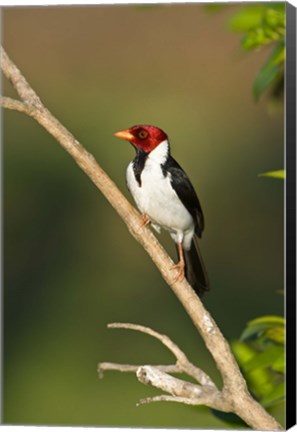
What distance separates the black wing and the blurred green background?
6.6 inches

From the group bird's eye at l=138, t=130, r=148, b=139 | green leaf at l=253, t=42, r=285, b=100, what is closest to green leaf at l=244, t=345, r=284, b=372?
green leaf at l=253, t=42, r=285, b=100

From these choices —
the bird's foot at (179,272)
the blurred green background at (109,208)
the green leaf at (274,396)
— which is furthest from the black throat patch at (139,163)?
the green leaf at (274,396)

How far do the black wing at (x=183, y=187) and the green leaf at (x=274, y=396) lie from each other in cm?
Answer: 64

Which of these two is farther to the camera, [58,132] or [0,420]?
[0,420]

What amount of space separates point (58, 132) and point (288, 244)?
0.64 m

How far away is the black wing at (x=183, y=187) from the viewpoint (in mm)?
2535

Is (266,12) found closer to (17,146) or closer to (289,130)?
(289,130)

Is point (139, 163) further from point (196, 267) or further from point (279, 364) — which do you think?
point (279, 364)

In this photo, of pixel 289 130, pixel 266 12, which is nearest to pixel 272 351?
pixel 289 130

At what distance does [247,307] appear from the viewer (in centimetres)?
294

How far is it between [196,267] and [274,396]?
694 millimetres

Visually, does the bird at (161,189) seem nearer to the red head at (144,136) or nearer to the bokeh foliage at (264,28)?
the red head at (144,136)

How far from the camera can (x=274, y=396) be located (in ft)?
6.80

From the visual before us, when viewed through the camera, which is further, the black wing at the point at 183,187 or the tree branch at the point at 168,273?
the black wing at the point at 183,187
